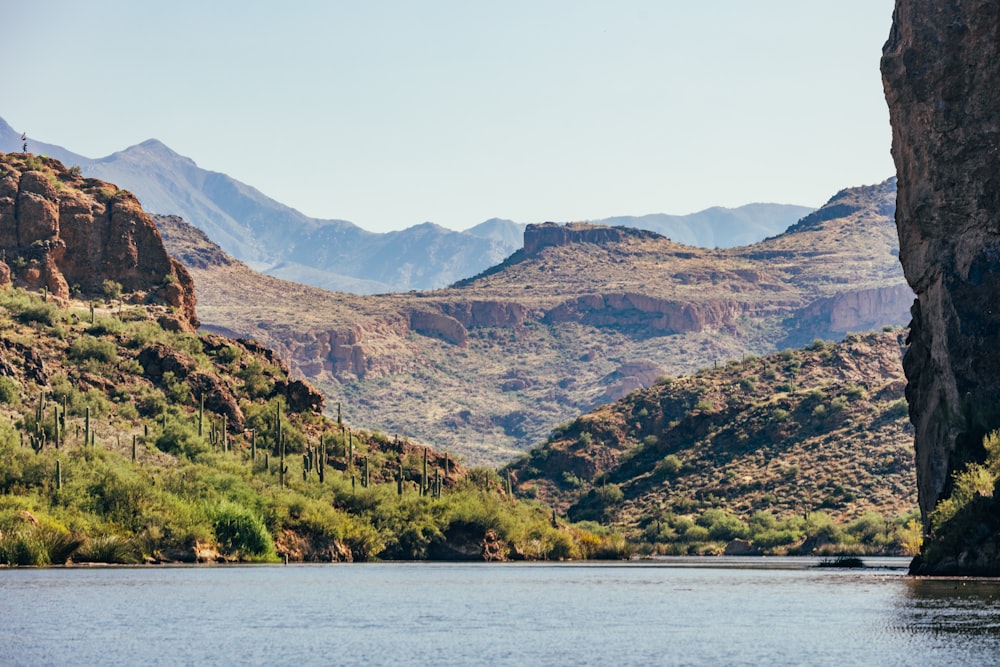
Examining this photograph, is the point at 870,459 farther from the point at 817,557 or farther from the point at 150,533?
the point at 150,533

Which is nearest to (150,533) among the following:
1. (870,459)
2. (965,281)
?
(965,281)

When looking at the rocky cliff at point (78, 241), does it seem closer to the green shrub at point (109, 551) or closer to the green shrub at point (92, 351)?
the green shrub at point (92, 351)

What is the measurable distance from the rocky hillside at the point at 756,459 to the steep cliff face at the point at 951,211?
62477mm

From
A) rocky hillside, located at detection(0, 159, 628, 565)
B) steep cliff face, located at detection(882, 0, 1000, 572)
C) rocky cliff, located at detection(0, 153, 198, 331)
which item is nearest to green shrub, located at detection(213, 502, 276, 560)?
rocky hillside, located at detection(0, 159, 628, 565)

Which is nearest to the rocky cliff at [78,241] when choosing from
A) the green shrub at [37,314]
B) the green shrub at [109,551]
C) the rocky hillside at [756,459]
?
the green shrub at [37,314]

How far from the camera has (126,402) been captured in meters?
120

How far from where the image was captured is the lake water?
48125 millimetres

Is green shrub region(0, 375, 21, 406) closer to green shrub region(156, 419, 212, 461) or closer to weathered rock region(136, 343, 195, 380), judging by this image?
green shrub region(156, 419, 212, 461)

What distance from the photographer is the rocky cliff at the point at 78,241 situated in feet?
440

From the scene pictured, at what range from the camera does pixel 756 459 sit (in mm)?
167125

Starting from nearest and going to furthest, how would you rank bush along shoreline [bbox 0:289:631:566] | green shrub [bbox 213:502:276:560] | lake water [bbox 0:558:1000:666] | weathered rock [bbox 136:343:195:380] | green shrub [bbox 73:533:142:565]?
1. lake water [bbox 0:558:1000:666]
2. green shrub [bbox 73:533:142:565]
3. bush along shoreline [bbox 0:289:631:566]
4. green shrub [bbox 213:502:276:560]
5. weathered rock [bbox 136:343:195:380]

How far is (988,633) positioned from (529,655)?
1379 centimetres

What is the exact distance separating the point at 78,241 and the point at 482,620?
8593 centimetres

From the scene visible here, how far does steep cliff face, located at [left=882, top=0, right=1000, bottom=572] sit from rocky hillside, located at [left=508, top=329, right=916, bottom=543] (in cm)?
6248
